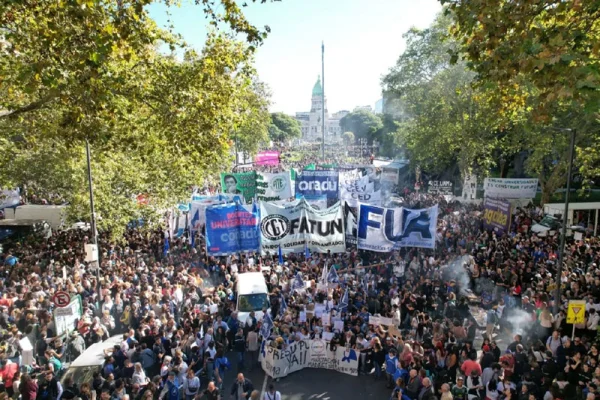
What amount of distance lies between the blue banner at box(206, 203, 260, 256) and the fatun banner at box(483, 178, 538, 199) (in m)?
14.5

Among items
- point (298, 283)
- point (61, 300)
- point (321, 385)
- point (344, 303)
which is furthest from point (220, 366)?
point (298, 283)

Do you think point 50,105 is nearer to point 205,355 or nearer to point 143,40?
point 143,40

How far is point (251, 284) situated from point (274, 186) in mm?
11858

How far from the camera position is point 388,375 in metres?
11.0

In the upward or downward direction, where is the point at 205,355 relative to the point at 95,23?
downward

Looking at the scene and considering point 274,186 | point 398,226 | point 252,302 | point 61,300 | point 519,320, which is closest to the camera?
point 61,300

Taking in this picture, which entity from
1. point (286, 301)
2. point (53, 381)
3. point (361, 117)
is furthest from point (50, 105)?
point (361, 117)

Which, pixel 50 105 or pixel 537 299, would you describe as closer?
pixel 50 105

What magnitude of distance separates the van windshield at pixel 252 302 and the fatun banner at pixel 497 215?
980 centimetres

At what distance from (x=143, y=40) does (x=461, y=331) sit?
936cm

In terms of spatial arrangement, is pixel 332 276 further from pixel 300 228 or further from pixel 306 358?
pixel 306 358

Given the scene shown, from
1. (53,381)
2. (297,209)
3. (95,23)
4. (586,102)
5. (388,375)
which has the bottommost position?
(388,375)

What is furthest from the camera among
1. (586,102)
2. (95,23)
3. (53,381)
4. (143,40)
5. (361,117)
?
(361,117)

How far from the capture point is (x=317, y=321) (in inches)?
504
